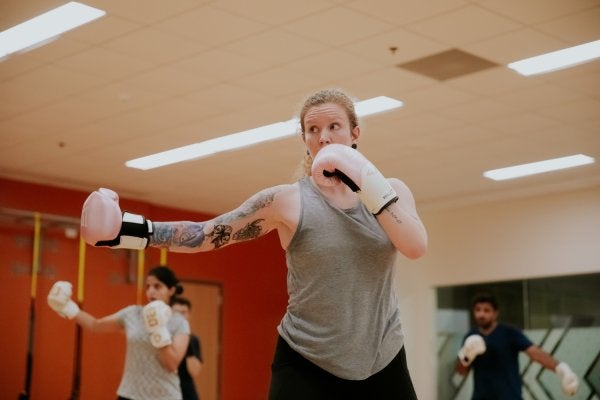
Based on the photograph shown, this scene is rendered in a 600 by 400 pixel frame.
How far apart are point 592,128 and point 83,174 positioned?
193 inches

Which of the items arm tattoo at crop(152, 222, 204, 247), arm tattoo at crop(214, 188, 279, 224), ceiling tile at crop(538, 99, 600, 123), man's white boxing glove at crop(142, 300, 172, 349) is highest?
ceiling tile at crop(538, 99, 600, 123)

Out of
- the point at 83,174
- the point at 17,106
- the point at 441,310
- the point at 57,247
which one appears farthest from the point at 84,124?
the point at 441,310

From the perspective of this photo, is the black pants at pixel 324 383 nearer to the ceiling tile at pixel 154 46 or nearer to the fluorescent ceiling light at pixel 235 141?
the ceiling tile at pixel 154 46

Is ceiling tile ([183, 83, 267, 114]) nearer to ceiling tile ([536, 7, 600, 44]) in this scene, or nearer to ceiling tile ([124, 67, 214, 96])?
ceiling tile ([124, 67, 214, 96])

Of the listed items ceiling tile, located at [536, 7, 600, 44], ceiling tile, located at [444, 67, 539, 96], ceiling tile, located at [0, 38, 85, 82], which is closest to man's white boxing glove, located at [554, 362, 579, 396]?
ceiling tile, located at [444, 67, 539, 96]

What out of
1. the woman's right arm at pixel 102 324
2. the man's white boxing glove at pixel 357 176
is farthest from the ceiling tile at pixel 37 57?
the man's white boxing glove at pixel 357 176

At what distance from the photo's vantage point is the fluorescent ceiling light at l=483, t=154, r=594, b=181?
914cm

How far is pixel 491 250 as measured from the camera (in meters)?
10.8

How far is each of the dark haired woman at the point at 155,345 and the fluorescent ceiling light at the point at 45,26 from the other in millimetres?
1549

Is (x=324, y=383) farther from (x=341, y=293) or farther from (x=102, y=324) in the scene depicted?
(x=102, y=324)

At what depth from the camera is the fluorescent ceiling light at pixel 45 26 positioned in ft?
18.2

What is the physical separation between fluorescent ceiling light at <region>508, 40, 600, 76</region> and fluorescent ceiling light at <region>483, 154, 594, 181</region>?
2.68m

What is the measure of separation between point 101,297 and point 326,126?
8.39 meters

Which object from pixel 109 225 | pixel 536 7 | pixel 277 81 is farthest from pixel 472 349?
pixel 109 225
